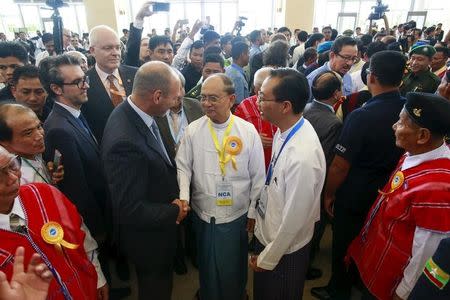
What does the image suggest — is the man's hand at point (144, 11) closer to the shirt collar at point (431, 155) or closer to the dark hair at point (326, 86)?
the dark hair at point (326, 86)

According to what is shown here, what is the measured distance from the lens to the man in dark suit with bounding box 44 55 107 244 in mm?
1660

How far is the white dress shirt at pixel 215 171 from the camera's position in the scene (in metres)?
1.74

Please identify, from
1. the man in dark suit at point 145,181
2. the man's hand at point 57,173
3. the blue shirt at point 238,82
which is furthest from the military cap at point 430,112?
the blue shirt at point 238,82

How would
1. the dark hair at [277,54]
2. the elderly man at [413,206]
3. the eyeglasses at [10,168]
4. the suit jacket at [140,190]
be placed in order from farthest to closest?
1. the dark hair at [277,54]
2. the suit jacket at [140,190]
3. the elderly man at [413,206]
4. the eyeglasses at [10,168]

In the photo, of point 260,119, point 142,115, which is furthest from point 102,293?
point 260,119

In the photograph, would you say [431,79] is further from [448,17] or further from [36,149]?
[448,17]

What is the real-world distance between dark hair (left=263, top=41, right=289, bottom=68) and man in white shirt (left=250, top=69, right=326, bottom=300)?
176cm

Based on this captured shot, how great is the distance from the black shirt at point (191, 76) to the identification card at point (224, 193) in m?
2.11

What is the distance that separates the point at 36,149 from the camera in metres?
1.51

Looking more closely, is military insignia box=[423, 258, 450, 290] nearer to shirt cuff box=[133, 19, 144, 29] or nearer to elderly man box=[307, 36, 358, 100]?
elderly man box=[307, 36, 358, 100]

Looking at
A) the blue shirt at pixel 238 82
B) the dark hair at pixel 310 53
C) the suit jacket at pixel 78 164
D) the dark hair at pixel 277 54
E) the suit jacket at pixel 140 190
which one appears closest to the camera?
the suit jacket at pixel 140 190

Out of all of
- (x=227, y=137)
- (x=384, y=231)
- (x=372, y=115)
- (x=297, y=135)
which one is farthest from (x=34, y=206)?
(x=372, y=115)

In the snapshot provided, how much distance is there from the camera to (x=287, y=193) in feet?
4.68

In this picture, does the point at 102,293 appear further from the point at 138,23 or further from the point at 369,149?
the point at 138,23
